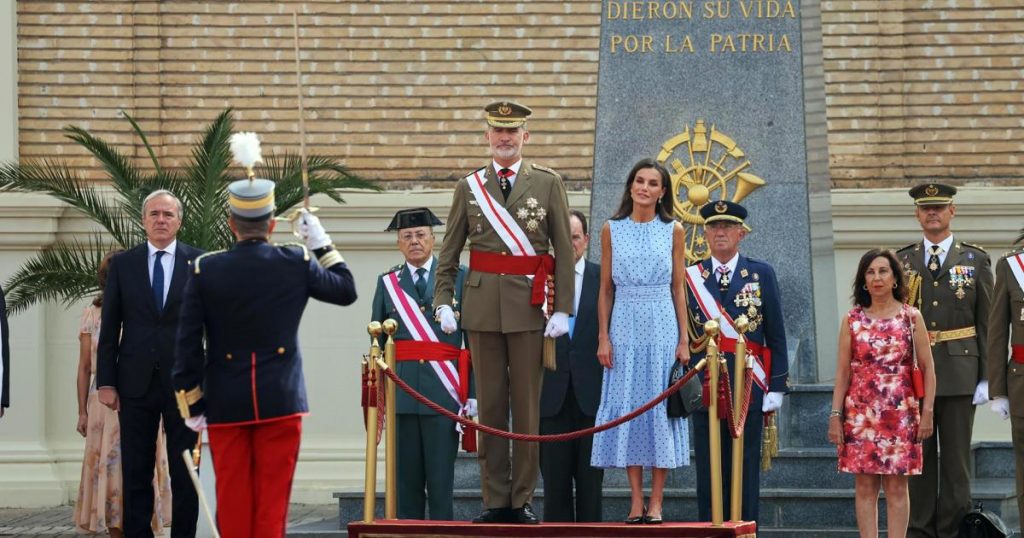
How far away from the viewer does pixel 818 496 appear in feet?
33.9

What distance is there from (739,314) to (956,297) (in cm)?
140

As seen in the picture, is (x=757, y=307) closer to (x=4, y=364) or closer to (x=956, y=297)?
(x=956, y=297)

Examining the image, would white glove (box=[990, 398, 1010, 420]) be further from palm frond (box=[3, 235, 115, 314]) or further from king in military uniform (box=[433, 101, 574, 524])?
palm frond (box=[3, 235, 115, 314])

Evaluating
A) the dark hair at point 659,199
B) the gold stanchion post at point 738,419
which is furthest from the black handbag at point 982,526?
the dark hair at point 659,199

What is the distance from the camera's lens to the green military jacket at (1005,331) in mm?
9938

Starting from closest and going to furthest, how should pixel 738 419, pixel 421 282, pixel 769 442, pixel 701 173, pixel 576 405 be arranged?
pixel 738 419 < pixel 769 442 < pixel 576 405 < pixel 421 282 < pixel 701 173

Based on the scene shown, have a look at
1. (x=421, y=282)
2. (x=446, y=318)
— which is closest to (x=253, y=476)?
(x=446, y=318)

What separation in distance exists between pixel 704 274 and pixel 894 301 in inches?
38.4

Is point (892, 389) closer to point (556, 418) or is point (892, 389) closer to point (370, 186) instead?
point (556, 418)

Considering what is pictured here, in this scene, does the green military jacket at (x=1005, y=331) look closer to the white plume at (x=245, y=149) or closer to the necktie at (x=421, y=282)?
the necktie at (x=421, y=282)

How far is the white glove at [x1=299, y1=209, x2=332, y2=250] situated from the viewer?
25.7ft

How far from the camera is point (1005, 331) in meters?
9.97

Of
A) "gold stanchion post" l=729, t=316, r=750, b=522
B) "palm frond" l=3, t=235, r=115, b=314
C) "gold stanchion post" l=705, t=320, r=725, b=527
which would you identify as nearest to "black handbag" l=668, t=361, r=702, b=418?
"gold stanchion post" l=729, t=316, r=750, b=522

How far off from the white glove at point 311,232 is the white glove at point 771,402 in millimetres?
2730
